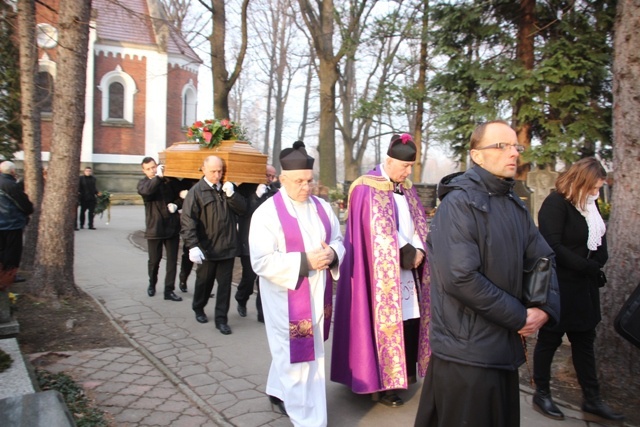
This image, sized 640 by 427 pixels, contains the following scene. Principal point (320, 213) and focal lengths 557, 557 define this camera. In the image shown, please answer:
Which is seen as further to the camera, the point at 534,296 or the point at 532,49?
the point at 532,49

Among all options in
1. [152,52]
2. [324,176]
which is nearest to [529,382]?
[324,176]

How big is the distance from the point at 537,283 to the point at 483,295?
0.36m

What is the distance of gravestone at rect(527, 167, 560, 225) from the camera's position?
42.5 feet

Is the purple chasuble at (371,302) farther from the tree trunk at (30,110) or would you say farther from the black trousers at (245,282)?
the tree trunk at (30,110)

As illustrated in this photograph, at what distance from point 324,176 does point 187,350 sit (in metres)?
14.1

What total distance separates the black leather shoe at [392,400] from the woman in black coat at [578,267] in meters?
1.13

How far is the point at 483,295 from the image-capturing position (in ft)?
8.80

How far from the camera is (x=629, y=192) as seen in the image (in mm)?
4941

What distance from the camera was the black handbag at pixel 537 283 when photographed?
283cm

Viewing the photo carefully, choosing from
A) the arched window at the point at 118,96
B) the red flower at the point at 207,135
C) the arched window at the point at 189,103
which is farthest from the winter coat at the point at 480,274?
the arched window at the point at 189,103

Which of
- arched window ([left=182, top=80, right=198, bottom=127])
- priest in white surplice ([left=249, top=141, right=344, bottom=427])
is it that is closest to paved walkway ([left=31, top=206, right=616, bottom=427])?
priest in white surplice ([left=249, top=141, right=344, bottom=427])

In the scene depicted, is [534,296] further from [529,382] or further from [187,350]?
[187,350]

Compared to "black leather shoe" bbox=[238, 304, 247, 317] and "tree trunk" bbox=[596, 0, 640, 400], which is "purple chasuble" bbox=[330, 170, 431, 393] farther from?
"black leather shoe" bbox=[238, 304, 247, 317]

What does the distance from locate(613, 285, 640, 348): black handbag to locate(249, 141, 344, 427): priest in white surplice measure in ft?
6.69
